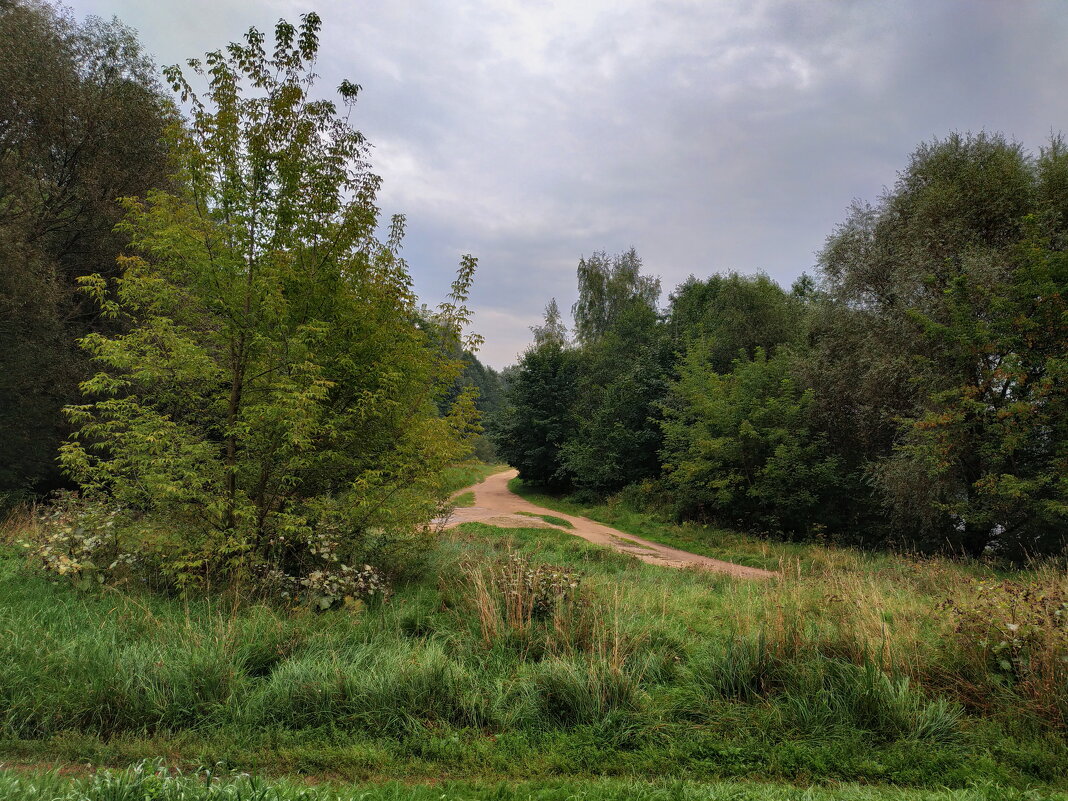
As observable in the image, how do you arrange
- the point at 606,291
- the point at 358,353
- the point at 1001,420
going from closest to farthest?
the point at 358,353 < the point at 1001,420 < the point at 606,291

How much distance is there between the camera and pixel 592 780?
127 inches

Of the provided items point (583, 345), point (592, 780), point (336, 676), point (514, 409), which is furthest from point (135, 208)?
point (583, 345)

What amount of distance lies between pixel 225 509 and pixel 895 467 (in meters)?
14.2

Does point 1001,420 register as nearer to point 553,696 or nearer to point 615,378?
point 553,696

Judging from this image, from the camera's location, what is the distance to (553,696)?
164 inches

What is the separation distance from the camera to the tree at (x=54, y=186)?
38.0 feet

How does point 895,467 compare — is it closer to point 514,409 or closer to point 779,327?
point 779,327

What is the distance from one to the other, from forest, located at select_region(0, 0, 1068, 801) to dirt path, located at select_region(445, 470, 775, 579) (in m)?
0.41

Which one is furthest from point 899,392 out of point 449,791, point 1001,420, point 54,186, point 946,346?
point 54,186

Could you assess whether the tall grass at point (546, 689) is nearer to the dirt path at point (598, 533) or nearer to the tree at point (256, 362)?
the tree at point (256, 362)

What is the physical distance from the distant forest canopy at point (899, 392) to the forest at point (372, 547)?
124 mm

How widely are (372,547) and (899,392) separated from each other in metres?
14.5

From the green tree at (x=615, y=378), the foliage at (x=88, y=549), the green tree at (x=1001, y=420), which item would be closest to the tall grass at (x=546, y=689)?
the foliage at (x=88, y=549)

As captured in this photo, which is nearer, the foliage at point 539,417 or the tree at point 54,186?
the tree at point 54,186
